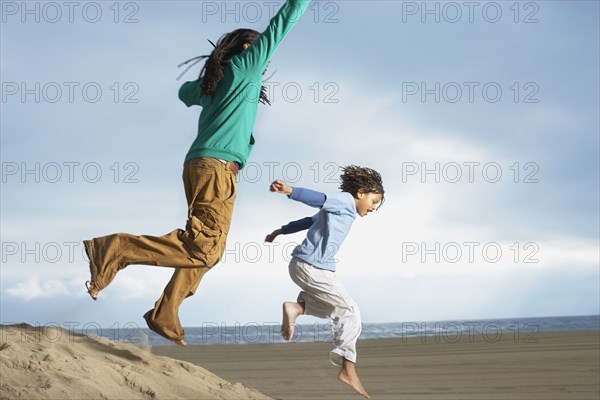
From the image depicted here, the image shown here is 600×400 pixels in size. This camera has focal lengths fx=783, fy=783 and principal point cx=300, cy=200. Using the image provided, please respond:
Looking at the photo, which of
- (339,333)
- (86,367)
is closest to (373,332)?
(86,367)

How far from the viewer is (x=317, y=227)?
4.97 meters

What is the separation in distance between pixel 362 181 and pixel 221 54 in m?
1.19

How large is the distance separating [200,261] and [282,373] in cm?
714

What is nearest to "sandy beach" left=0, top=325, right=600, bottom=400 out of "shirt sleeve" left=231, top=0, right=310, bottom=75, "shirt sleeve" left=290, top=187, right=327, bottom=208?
"shirt sleeve" left=290, top=187, right=327, bottom=208

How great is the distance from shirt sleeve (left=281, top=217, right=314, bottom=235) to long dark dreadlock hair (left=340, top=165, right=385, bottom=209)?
37cm

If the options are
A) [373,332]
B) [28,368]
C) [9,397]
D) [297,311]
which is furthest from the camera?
[373,332]

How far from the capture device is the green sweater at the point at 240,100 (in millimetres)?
4645

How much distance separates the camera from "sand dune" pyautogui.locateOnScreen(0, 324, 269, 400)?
20.6ft

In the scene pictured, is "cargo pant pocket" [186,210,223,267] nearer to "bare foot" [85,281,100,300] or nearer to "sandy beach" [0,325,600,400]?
"bare foot" [85,281,100,300]

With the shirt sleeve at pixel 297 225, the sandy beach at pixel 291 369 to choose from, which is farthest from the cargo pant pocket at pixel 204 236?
the sandy beach at pixel 291 369

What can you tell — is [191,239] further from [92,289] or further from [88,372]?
[88,372]

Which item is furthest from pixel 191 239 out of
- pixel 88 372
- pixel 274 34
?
pixel 88 372

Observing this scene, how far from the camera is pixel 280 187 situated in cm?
425

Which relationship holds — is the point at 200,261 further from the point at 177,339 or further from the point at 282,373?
the point at 282,373
